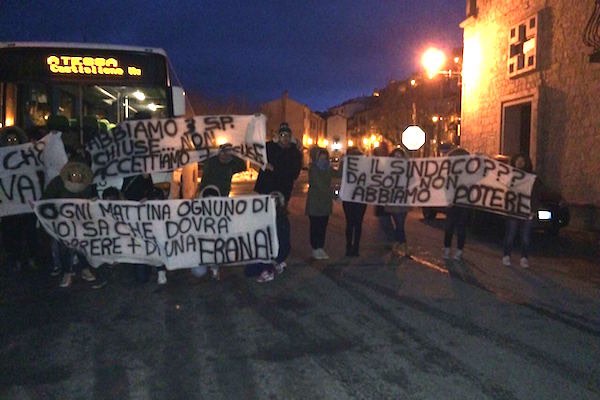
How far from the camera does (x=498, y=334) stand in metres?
5.94

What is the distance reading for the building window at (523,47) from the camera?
18125 mm

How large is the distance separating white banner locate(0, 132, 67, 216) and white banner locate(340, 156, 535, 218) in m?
4.31

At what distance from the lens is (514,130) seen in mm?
20656

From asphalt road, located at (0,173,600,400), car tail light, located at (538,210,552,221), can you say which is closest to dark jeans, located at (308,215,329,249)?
asphalt road, located at (0,173,600,400)

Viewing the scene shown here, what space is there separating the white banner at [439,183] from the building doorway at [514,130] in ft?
37.4

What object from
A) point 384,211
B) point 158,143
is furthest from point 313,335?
point 384,211

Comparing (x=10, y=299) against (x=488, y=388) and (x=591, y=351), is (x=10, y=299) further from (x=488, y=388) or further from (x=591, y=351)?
(x=591, y=351)

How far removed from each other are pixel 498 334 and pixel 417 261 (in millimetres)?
3945

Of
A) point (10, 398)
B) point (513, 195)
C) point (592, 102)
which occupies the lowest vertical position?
point (10, 398)

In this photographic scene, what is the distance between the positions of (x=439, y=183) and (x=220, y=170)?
359 centimetres

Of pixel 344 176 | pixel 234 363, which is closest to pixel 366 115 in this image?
pixel 344 176

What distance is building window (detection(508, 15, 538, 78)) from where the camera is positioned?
1812cm

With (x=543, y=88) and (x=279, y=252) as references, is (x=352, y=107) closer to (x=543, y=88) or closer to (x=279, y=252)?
(x=543, y=88)

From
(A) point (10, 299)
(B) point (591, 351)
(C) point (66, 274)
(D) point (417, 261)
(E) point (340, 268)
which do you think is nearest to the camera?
(B) point (591, 351)
